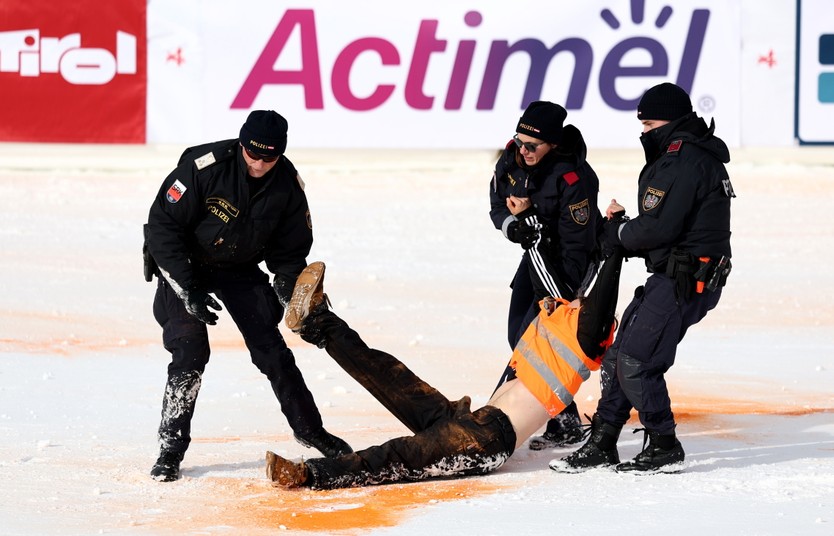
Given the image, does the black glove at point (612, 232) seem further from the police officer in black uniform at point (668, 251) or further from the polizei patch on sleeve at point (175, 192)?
the polizei patch on sleeve at point (175, 192)

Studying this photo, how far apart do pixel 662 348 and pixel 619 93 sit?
793 centimetres

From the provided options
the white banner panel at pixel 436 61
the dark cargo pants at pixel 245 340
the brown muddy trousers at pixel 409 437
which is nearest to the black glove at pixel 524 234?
the brown muddy trousers at pixel 409 437

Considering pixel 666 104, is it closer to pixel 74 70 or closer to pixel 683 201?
pixel 683 201

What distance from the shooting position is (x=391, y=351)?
9.09 m

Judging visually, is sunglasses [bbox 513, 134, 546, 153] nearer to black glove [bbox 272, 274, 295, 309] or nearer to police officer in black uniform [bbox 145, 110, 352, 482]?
police officer in black uniform [bbox 145, 110, 352, 482]

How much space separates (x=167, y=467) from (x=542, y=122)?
232 centimetres

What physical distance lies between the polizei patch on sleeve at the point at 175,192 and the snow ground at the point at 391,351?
47.3 inches

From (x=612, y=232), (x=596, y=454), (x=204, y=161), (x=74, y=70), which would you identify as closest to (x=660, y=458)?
(x=596, y=454)

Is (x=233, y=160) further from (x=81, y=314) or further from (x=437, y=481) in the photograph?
(x=81, y=314)

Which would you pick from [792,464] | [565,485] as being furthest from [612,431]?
[792,464]

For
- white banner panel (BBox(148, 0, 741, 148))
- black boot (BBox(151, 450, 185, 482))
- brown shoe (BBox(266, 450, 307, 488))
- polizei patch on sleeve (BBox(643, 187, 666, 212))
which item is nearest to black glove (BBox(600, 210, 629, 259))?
polizei patch on sleeve (BBox(643, 187, 666, 212))

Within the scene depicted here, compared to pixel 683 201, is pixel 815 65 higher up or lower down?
higher up

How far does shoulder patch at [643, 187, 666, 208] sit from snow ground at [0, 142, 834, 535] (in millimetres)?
1156

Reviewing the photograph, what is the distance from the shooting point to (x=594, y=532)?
5355mm
